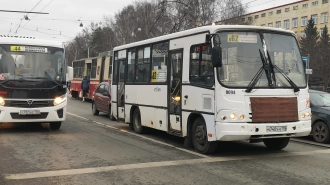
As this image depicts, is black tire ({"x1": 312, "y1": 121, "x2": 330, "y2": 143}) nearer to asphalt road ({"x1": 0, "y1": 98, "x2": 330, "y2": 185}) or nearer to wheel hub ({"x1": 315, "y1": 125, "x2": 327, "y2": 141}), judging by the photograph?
wheel hub ({"x1": 315, "y1": 125, "x2": 327, "y2": 141})

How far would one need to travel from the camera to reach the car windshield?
11.8m

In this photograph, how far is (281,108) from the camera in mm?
8336

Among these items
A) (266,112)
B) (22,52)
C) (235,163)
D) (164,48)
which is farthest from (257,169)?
(22,52)

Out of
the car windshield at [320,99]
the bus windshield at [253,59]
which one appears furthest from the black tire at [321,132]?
the bus windshield at [253,59]

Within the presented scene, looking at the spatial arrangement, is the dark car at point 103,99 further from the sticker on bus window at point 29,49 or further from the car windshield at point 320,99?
the car windshield at point 320,99

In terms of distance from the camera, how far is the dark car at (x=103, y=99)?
1712 cm

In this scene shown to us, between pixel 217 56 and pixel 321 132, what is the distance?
5038mm

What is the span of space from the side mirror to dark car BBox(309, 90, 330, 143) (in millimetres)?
4798

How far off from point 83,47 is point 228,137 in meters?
97.7

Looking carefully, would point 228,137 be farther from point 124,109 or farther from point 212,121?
point 124,109

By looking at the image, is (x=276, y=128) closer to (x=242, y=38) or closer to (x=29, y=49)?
(x=242, y=38)

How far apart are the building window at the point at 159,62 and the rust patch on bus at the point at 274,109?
3.09 metres

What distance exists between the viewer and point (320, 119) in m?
11.3

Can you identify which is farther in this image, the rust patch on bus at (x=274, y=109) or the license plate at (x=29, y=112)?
the license plate at (x=29, y=112)
